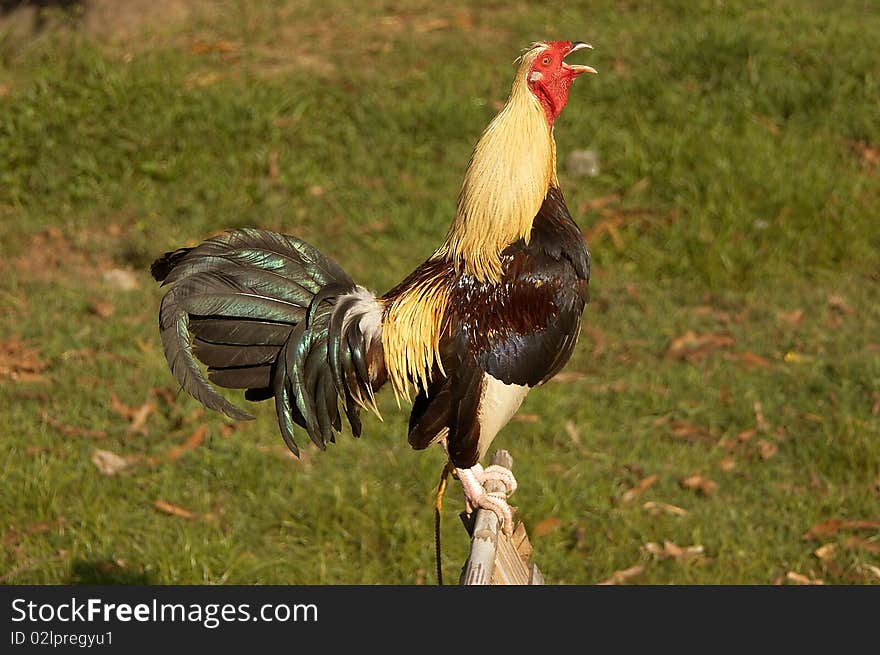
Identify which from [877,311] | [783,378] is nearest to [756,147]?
[877,311]

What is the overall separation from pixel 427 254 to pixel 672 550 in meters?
2.81

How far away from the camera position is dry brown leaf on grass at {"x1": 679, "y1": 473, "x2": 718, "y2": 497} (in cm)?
565

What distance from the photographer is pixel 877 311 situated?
6.96 meters

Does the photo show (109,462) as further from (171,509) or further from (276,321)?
(276,321)

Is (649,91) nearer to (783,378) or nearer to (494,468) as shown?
(783,378)

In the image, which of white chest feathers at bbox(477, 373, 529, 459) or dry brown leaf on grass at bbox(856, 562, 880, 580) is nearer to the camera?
white chest feathers at bbox(477, 373, 529, 459)

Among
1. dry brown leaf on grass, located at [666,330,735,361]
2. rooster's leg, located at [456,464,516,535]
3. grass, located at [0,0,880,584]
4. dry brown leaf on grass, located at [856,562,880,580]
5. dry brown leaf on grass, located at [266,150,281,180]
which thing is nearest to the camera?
rooster's leg, located at [456,464,516,535]

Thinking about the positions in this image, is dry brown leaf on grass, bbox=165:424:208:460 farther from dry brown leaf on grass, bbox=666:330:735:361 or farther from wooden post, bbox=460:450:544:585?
dry brown leaf on grass, bbox=666:330:735:361

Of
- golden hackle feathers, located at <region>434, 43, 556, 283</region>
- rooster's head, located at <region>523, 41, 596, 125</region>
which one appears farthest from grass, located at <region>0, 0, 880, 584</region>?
rooster's head, located at <region>523, 41, 596, 125</region>

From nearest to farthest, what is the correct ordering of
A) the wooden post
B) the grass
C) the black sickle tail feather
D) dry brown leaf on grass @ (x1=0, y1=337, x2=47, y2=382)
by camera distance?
the wooden post < the black sickle tail feather < the grass < dry brown leaf on grass @ (x1=0, y1=337, x2=47, y2=382)

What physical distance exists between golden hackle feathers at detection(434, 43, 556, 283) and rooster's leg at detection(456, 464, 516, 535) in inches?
24.2

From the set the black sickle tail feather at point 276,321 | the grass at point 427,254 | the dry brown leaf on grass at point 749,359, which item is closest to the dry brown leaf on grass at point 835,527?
the grass at point 427,254

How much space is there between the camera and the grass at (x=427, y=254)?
17.4 feet
